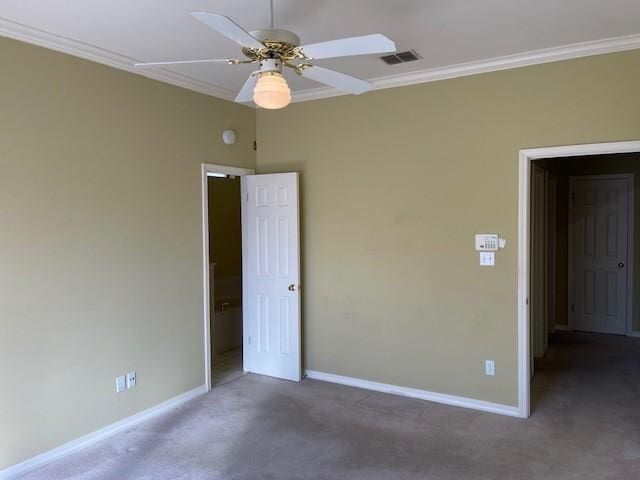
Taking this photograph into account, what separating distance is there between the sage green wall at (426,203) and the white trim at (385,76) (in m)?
0.07

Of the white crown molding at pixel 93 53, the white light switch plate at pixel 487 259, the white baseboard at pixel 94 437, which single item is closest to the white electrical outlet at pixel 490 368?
the white light switch plate at pixel 487 259

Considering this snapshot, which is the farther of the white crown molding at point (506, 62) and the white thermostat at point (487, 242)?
the white thermostat at point (487, 242)

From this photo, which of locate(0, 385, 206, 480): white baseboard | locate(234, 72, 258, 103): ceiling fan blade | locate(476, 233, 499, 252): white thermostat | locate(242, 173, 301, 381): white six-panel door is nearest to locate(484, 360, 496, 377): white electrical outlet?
locate(476, 233, 499, 252): white thermostat

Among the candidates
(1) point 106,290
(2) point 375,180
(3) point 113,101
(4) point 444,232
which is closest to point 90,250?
(1) point 106,290

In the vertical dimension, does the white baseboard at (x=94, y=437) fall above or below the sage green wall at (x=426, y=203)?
below

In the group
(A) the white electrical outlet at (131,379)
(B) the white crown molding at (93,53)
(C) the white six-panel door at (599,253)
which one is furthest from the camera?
(C) the white six-panel door at (599,253)

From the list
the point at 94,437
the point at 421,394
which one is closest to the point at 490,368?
the point at 421,394

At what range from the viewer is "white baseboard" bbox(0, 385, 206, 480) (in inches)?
117

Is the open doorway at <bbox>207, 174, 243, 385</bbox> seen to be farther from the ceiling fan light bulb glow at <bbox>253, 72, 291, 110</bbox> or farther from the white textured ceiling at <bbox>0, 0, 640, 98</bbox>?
the ceiling fan light bulb glow at <bbox>253, 72, 291, 110</bbox>

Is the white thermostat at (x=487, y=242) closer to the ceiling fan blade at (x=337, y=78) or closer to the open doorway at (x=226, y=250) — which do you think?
the ceiling fan blade at (x=337, y=78)

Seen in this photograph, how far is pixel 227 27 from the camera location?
183 cm

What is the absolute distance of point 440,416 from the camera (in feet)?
12.3

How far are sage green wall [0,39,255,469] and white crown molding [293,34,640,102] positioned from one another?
1571mm

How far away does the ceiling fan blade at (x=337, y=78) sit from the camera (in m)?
2.35
